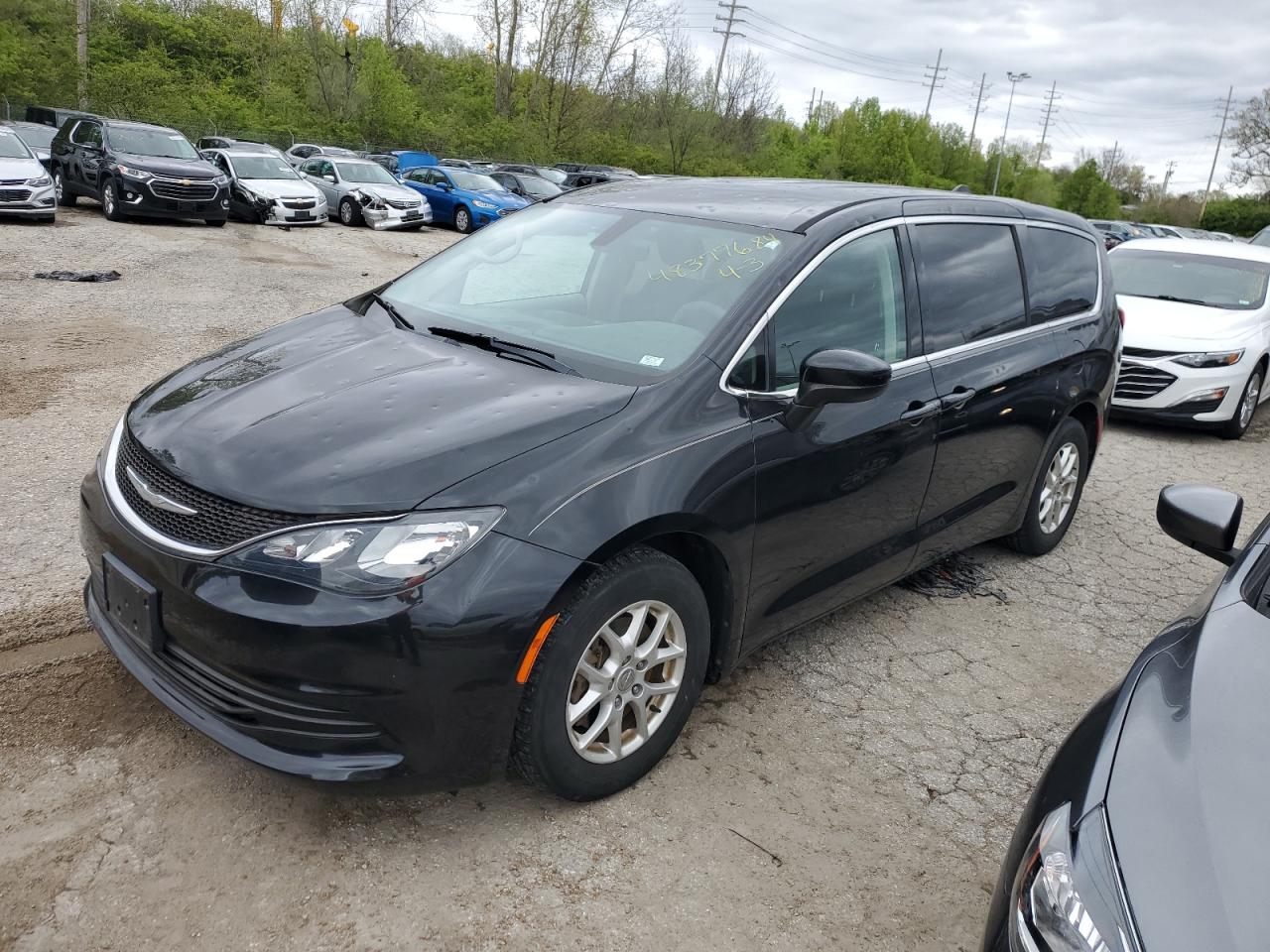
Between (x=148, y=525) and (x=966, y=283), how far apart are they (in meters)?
3.18

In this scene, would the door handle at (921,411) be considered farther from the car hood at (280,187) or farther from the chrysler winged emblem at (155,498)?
the car hood at (280,187)

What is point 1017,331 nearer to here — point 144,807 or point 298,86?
point 144,807

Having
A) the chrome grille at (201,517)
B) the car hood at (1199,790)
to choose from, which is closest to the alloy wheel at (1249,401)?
the car hood at (1199,790)

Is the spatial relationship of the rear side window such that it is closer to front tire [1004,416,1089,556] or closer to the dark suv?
front tire [1004,416,1089,556]

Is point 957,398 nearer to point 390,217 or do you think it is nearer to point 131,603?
point 131,603

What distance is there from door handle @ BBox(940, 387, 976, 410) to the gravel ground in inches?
40.3

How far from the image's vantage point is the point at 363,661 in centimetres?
231

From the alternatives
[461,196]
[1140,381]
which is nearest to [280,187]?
[461,196]

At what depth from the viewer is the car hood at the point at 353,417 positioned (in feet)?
8.15

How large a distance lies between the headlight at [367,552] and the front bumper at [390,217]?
18.7 meters

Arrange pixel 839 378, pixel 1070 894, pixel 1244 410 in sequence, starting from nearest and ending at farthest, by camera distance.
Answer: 1. pixel 1070 894
2. pixel 839 378
3. pixel 1244 410

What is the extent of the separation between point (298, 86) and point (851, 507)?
48.6 meters

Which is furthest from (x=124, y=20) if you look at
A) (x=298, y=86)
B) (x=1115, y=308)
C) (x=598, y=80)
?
(x=1115, y=308)

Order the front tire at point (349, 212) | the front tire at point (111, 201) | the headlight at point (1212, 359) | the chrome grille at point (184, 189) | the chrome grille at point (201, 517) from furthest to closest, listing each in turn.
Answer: the front tire at point (349, 212)
the chrome grille at point (184, 189)
the front tire at point (111, 201)
the headlight at point (1212, 359)
the chrome grille at point (201, 517)
